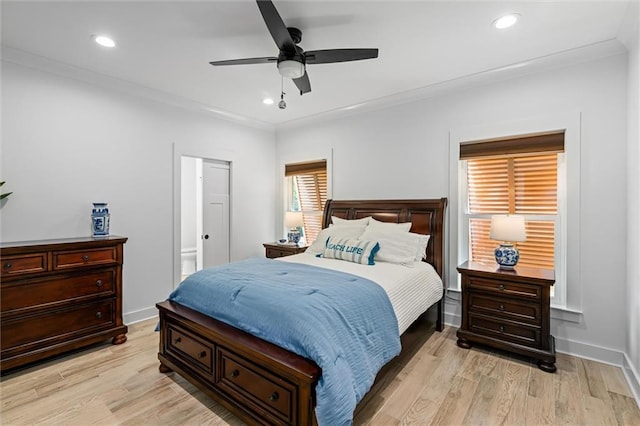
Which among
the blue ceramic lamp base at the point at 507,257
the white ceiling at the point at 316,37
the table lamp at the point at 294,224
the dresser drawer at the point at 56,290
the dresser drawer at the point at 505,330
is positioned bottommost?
the dresser drawer at the point at 505,330

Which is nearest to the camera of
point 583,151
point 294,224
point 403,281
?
point 403,281

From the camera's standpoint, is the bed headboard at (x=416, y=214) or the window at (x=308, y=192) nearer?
the bed headboard at (x=416, y=214)

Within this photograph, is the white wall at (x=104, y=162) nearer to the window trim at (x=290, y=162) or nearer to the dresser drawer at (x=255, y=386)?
the window trim at (x=290, y=162)

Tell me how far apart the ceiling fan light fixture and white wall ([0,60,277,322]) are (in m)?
2.34

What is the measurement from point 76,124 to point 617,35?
5.07m

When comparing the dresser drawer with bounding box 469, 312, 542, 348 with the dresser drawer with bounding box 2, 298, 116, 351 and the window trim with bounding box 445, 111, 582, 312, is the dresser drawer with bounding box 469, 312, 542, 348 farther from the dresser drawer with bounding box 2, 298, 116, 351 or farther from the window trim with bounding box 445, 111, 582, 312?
the dresser drawer with bounding box 2, 298, 116, 351

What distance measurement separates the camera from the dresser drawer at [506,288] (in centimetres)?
261

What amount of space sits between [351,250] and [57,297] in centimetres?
273

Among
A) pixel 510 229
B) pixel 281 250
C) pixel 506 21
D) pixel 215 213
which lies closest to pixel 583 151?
pixel 510 229

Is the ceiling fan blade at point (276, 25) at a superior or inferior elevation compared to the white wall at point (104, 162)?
superior

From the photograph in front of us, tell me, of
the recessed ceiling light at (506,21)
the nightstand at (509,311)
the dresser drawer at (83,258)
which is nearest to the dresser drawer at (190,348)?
the dresser drawer at (83,258)

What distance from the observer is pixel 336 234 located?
142 inches

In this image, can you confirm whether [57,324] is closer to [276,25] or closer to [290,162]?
[276,25]

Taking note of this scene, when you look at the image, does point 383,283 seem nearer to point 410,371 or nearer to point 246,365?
point 410,371
